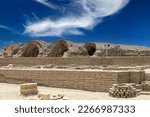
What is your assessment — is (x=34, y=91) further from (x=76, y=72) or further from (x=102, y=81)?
(x=102, y=81)

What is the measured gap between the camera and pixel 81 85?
14.0 m

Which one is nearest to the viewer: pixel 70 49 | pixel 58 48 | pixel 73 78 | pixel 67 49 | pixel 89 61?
pixel 73 78

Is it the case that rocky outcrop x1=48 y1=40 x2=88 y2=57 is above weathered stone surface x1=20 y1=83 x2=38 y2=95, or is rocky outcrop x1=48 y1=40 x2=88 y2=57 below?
above

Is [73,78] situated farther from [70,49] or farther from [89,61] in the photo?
[70,49]

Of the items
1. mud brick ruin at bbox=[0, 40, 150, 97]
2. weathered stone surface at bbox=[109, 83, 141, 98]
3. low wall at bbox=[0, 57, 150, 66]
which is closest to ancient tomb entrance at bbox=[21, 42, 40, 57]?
mud brick ruin at bbox=[0, 40, 150, 97]

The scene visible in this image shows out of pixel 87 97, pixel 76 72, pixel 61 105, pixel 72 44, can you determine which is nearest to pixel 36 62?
pixel 72 44

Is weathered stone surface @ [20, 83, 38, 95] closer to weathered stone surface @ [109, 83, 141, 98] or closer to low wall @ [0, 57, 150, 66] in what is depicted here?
weathered stone surface @ [109, 83, 141, 98]

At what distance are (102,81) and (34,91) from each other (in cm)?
337

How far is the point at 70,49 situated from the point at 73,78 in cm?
1651

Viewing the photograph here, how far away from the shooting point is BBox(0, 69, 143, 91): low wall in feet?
42.4

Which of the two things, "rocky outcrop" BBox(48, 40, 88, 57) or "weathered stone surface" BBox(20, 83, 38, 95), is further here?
"rocky outcrop" BBox(48, 40, 88, 57)

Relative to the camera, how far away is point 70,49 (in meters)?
30.8

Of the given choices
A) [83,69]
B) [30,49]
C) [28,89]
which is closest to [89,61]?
[83,69]

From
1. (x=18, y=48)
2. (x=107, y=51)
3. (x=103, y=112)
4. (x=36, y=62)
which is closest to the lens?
(x=103, y=112)
